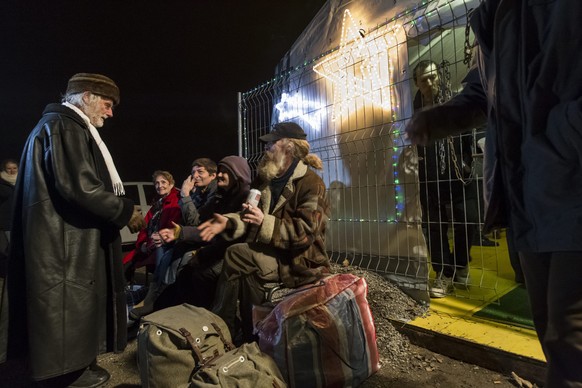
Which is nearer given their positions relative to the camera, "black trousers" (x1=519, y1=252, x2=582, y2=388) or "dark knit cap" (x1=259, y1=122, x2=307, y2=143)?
"black trousers" (x1=519, y1=252, x2=582, y2=388)

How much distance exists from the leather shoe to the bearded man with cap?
77 cm

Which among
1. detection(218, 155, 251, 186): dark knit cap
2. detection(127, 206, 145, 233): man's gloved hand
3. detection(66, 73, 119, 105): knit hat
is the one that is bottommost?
detection(127, 206, 145, 233): man's gloved hand

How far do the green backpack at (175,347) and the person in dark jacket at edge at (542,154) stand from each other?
151 centimetres

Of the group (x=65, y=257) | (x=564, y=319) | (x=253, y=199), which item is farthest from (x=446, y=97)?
(x=65, y=257)

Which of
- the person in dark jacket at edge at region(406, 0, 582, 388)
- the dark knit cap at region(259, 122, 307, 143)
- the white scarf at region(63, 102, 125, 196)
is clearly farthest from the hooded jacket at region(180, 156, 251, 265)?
the person in dark jacket at edge at region(406, 0, 582, 388)

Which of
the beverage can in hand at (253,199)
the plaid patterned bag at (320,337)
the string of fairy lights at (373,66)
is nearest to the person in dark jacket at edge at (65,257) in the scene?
the beverage can in hand at (253,199)

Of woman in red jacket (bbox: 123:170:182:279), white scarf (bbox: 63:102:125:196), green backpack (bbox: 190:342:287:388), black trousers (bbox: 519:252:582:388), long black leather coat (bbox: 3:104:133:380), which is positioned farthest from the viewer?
woman in red jacket (bbox: 123:170:182:279)

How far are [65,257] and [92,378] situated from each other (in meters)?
0.81

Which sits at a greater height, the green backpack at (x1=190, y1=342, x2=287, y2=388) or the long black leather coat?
the long black leather coat

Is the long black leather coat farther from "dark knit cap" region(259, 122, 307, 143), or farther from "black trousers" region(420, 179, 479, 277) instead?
"black trousers" region(420, 179, 479, 277)

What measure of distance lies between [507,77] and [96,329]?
2.31 meters

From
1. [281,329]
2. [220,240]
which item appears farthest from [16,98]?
[281,329]

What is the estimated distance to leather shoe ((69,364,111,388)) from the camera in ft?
6.86

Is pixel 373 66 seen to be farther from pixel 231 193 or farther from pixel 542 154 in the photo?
pixel 542 154
